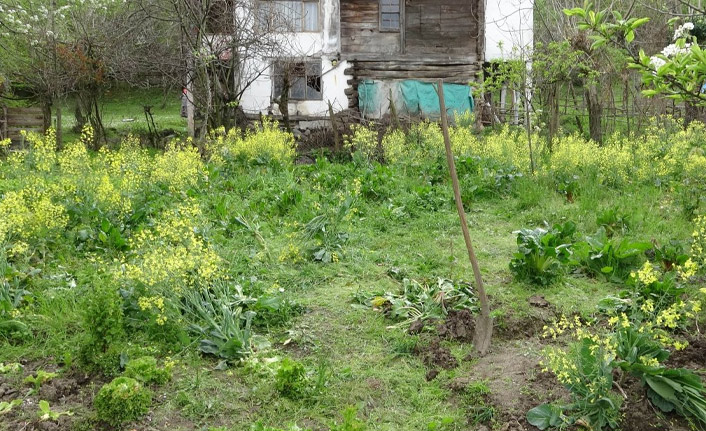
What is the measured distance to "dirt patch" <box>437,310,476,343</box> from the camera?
5078 millimetres

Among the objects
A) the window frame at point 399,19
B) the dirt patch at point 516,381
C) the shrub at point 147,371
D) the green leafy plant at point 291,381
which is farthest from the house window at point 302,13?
the green leafy plant at point 291,381

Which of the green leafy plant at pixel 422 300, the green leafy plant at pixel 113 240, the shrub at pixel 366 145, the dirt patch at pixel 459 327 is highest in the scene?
the shrub at pixel 366 145

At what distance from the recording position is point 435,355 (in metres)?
4.78

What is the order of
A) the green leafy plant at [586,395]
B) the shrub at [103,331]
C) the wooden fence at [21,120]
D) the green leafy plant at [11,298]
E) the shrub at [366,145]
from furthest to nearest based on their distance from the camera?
1. the wooden fence at [21,120]
2. the shrub at [366,145]
3. the green leafy plant at [11,298]
4. the shrub at [103,331]
5. the green leafy plant at [586,395]

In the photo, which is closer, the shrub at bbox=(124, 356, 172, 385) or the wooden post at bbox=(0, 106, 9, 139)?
the shrub at bbox=(124, 356, 172, 385)

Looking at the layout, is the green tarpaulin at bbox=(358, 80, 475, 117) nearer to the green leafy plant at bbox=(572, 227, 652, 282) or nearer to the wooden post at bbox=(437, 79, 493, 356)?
the green leafy plant at bbox=(572, 227, 652, 282)

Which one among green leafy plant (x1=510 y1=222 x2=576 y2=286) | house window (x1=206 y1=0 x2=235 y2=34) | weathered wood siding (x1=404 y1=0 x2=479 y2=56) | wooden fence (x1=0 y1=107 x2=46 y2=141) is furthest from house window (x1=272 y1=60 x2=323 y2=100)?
green leafy plant (x1=510 y1=222 x2=576 y2=286)

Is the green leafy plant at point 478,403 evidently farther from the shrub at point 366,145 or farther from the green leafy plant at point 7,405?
the shrub at point 366,145

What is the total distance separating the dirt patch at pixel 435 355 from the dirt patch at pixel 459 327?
120mm

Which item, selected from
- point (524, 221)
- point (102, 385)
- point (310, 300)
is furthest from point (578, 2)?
point (102, 385)

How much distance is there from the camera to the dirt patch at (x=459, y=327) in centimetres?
A: 508

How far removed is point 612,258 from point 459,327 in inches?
79.6

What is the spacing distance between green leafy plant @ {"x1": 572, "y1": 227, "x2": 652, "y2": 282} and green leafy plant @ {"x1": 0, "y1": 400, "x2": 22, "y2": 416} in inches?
195

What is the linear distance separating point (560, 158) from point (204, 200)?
5.84 meters
